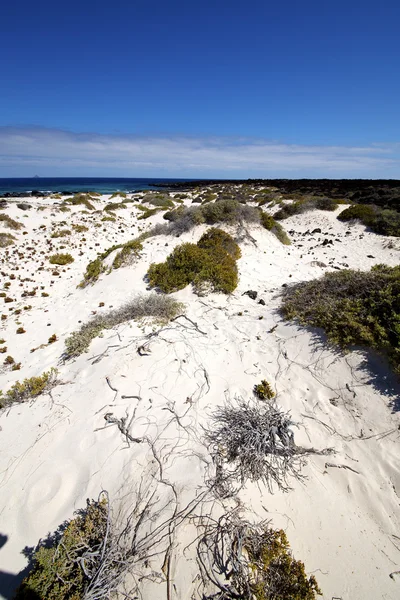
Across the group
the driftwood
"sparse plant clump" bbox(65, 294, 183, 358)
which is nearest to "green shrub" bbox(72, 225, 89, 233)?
"sparse plant clump" bbox(65, 294, 183, 358)

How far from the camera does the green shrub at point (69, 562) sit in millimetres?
2287

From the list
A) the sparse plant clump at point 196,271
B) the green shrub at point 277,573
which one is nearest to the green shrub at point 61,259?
the sparse plant clump at point 196,271

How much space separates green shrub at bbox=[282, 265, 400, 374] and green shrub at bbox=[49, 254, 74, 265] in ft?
38.4

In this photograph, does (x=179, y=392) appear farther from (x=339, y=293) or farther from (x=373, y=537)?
(x=339, y=293)

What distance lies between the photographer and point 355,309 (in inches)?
200

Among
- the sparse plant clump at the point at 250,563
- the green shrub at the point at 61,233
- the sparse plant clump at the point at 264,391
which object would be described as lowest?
the sparse plant clump at the point at 250,563

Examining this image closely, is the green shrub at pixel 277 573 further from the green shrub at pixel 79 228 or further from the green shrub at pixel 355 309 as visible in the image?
the green shrub at pixel 79 228

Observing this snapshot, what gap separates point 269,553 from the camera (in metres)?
2.49

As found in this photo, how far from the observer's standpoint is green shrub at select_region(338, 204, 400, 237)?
51.4 ft

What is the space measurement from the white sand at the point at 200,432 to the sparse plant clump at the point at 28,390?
7.2 inches

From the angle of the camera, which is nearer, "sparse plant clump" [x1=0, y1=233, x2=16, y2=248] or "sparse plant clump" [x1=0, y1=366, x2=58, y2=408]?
"sparse plant clump" [x1=0, y1=366, x2=58, y2=408]

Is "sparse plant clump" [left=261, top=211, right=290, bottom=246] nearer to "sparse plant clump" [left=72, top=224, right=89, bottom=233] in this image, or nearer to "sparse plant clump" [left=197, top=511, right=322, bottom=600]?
"sparse plant clump" [left=72, top=224, right=89, bottom=233]

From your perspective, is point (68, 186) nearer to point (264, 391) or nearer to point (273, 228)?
point (273, 228)

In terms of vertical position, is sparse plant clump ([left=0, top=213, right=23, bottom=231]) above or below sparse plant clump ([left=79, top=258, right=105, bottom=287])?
above
